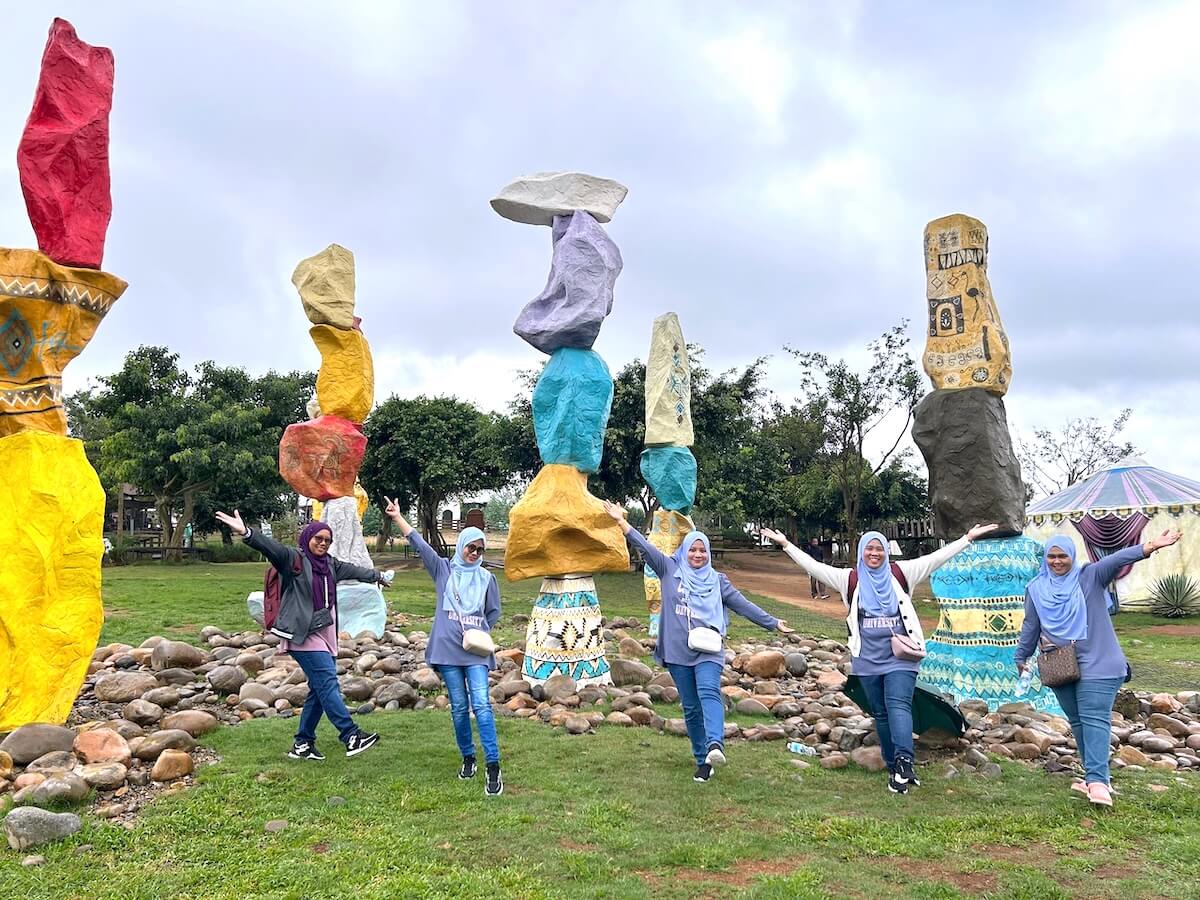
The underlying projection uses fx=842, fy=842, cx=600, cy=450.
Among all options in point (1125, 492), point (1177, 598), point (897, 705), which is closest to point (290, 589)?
point (897, 705)

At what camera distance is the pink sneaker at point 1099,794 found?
538 centimetres

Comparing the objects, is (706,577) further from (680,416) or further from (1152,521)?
(1152,521)

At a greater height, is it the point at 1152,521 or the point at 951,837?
the point at 1152,521

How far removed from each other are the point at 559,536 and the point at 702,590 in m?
3.44

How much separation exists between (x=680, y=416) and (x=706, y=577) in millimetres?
9277

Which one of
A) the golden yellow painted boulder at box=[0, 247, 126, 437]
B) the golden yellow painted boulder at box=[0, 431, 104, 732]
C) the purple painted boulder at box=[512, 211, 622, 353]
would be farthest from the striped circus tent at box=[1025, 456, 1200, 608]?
the golden yellow painted boulder at box=[0, 247, 126, 437]

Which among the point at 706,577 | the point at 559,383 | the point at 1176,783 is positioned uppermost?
the point at 559,383

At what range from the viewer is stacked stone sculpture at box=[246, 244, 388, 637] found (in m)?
11.9

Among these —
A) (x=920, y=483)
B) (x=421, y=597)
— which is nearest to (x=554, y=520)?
(x=421, y=597)

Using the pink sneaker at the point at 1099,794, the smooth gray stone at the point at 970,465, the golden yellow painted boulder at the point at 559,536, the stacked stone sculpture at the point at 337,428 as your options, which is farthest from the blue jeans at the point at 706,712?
the stacked stone sculpture at the point at 337,428

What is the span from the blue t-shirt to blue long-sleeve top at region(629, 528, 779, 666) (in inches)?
26.5

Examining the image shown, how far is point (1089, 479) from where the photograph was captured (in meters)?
23.3

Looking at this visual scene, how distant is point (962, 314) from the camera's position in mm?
9984

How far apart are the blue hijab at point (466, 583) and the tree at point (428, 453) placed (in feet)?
76.5
